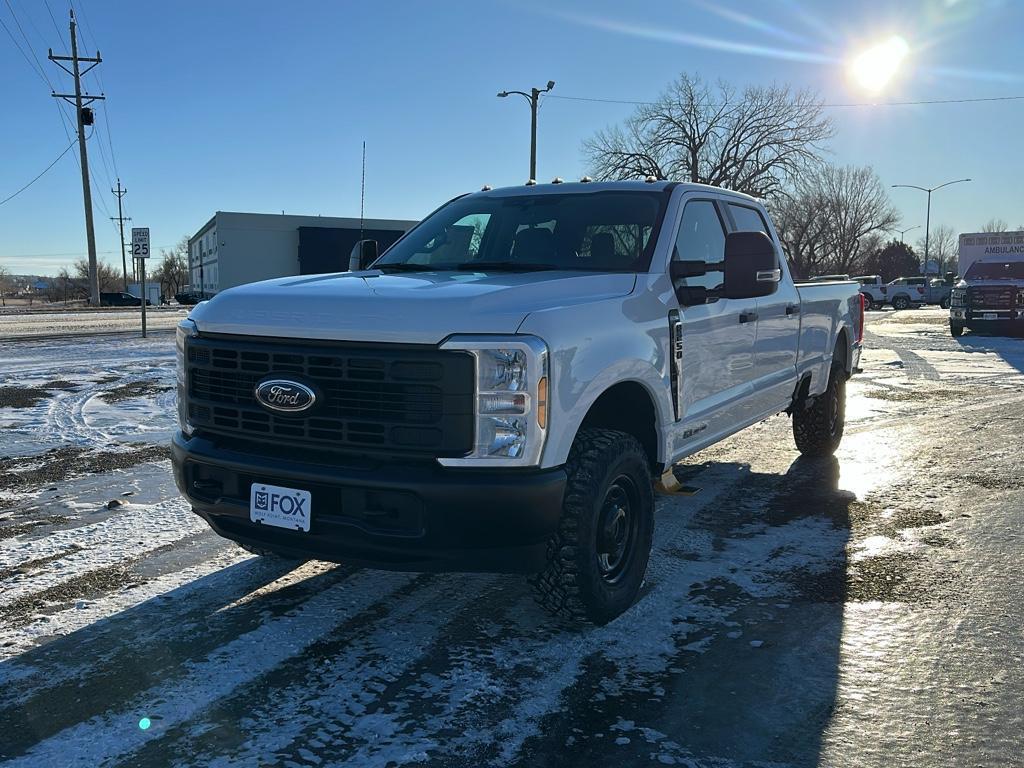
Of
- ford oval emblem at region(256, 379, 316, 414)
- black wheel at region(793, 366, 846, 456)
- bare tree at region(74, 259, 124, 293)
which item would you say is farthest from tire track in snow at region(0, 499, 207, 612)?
bare tree at region(74, 259, 124, 293)

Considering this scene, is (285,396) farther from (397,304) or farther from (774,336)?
(774,336)

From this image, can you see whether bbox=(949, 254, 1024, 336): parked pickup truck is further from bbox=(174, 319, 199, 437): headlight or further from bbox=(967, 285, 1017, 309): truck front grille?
bbox=(174, 319, 199, 437): headlight

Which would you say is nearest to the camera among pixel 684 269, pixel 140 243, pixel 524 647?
pixel 524 647

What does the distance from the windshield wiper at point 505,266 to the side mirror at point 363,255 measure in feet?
3.98

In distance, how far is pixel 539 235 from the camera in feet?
15.2

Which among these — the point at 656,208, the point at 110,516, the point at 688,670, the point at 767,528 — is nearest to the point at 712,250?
the point at 656,208

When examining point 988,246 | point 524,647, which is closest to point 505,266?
point 524,647

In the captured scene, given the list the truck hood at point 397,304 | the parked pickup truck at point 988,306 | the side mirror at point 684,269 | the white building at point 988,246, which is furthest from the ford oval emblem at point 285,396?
the white building at point 988,246

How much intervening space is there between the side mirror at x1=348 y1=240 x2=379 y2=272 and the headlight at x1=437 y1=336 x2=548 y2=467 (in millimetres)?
2586

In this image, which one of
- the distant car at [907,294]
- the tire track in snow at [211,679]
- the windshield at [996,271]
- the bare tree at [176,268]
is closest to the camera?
the tire track in snow at [211,679]

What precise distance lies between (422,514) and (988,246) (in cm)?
2581

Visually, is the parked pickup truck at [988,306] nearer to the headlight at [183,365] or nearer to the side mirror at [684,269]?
the side mirror at [684,269]

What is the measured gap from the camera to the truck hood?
307 centimetres

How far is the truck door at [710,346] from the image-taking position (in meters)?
4.25
